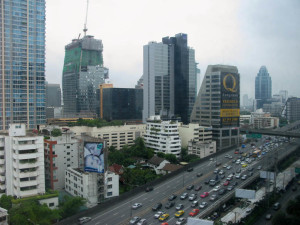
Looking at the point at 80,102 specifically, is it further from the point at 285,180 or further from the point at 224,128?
the point at 285,180

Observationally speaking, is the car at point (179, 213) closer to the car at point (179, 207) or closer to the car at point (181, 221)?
the car at point (181, 221)

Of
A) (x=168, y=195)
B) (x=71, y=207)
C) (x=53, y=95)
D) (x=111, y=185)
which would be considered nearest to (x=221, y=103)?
(x=168, y=195)

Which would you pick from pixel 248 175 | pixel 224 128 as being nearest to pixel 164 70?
pixel 224 128

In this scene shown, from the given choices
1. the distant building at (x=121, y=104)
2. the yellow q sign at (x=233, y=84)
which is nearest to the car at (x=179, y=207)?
the yellow q sign at (x=233, y=84)

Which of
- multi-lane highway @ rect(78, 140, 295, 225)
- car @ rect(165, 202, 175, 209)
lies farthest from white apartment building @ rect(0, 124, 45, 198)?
car @ rect(165, 202, 175, 209)

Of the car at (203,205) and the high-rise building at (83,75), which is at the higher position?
the high-rise building at (83,75)

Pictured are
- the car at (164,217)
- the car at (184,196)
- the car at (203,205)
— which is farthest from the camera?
the car at (184,196)

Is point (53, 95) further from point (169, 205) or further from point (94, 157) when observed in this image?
point (169, 205)
